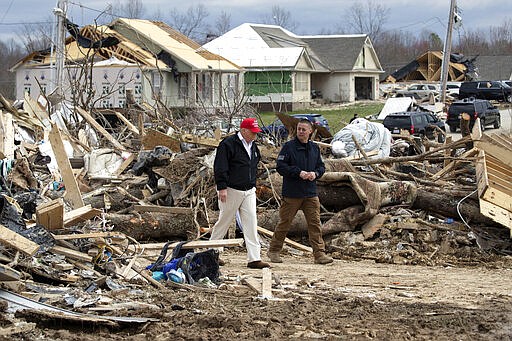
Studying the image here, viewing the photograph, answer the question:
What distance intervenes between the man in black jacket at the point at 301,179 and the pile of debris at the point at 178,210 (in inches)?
41.8

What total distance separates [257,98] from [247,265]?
140 ft

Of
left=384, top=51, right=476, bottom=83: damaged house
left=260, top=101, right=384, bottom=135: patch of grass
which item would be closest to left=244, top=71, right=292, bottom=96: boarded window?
left=260, top=101, right=384, bottom=135: patch of grass

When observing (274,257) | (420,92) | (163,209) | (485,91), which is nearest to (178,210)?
(163,209)

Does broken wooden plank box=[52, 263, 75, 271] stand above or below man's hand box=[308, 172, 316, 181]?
below

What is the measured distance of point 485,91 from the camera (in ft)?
173

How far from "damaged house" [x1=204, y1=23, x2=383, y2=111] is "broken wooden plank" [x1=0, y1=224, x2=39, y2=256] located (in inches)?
1658

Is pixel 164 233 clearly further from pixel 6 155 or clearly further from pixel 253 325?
pixel 253 325

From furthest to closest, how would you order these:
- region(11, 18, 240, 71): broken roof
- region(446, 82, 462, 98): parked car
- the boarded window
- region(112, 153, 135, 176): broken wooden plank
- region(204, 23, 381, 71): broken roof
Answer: region(446, 82, 462, 98): parked car → region(204, 23, 381, 71): broken roof → the boarded window → region(11, 18, 240, 71): broken roof → region(112, 153, 135, 176): broken wooden plank

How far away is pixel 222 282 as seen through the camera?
29.0ft

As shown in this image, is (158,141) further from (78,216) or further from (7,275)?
(7,275)

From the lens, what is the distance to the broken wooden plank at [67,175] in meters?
11.8

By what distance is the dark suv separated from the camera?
36.4 m

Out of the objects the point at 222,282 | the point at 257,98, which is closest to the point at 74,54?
the point at 257,98

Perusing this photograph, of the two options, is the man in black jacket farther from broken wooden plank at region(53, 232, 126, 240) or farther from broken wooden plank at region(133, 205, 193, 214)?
broken wooden plank at region(53, 232, 126, 240)
